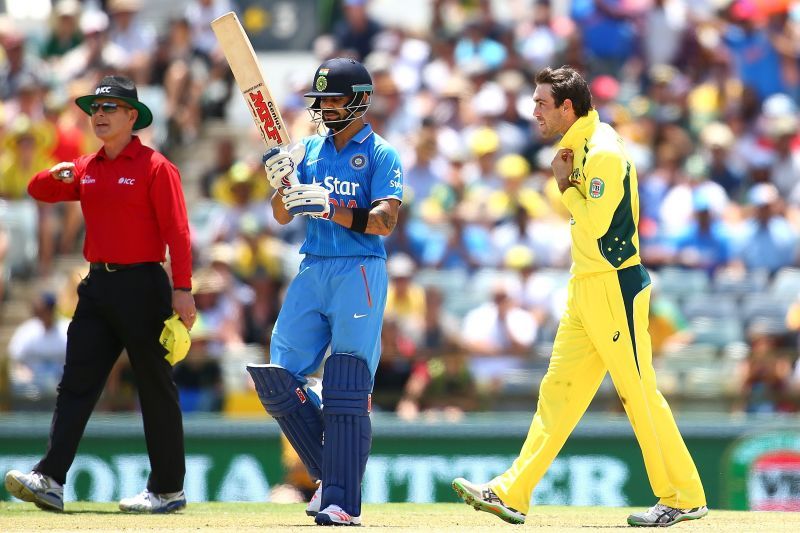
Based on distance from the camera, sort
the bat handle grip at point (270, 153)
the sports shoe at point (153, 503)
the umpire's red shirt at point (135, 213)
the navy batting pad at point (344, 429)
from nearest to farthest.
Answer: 1. the navy batting pad at point (344, 429)
2. the bat handle grip at point (270, 153)
3. the umpire's red shirt at point (135, 213)
4. the sports shoe at point (153, 503)

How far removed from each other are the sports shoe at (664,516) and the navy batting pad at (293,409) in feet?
5.40

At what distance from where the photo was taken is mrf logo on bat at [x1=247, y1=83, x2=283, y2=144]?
7664mm

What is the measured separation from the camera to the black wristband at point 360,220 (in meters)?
7.29

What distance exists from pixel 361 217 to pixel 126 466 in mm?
5104

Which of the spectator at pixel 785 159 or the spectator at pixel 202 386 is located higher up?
the spectator at pixel 785 159

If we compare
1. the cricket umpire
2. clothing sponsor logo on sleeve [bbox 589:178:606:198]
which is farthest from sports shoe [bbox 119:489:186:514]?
clothing sponsor logo on sleeve [bbox 589:178:606:198]

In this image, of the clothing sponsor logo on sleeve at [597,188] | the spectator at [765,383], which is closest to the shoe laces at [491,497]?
the clothing sponsor logo on sleeve at [597,188]

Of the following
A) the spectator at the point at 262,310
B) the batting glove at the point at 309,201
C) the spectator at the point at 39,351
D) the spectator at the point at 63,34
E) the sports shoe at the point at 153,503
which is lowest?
the sports shoe at the point at 153,503

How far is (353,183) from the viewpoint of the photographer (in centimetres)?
752

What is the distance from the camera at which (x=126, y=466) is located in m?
11.7

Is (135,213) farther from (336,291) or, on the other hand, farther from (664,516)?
(664,516)

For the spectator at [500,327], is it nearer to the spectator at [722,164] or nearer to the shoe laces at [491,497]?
the spectator at [722,164]

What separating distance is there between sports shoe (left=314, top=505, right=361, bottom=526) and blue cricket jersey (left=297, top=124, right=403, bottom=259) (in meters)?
1.26

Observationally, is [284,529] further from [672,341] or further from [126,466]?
[672,341]
